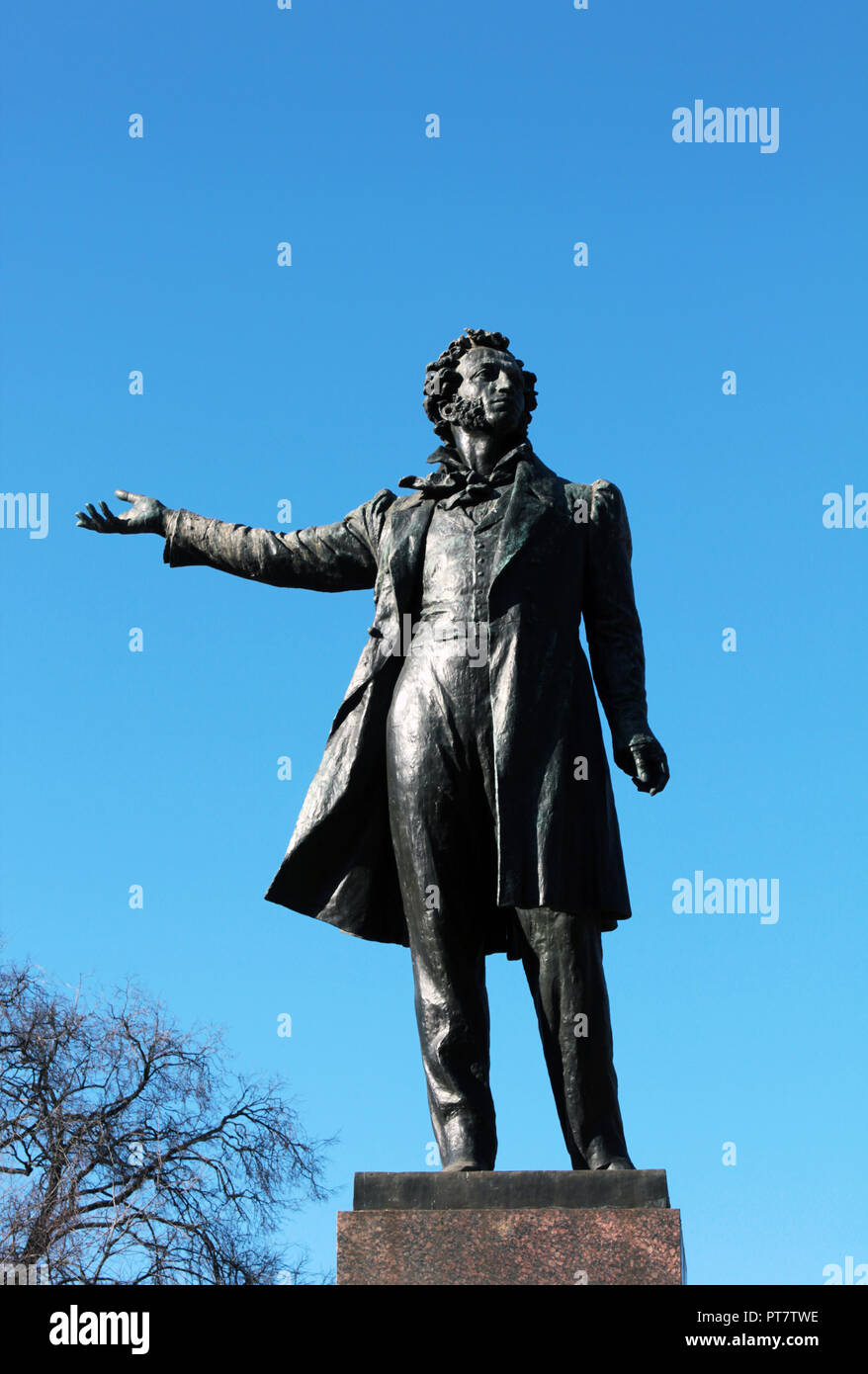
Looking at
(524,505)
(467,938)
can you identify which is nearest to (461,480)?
(524,505)

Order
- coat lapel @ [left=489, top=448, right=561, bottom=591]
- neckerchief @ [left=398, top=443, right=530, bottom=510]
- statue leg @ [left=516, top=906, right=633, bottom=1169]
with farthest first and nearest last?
neckerchief @ [left=398, top=443, right=530, bottom=510], coat lapel @ [left=489, top=448, right=561, bottom=591], statue leg @ [left=516, top=906, right=633, bottom=1169]

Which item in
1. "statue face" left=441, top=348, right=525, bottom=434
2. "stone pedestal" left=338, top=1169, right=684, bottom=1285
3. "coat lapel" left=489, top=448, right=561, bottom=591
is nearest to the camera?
"stone pedestal" left=338, top=1169, right=684, bottom=1285

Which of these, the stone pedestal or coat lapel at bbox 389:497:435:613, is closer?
the stone pedestal

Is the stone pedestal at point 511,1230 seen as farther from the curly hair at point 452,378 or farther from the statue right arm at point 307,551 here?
the curly hair at point 452,378

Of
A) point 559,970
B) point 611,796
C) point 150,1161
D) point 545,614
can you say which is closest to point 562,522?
point 545,614

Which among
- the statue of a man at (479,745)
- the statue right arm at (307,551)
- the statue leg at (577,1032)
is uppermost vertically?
the statue right arm at (307,551)

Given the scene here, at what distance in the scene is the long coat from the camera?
24.2 ft

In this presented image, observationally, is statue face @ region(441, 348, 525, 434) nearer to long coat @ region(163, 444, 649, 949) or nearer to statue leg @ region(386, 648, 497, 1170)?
long coat @ region(163, 444, 649, 949)

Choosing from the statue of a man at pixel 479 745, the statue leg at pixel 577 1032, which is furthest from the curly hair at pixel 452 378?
the statue leg at pixel 577 1032

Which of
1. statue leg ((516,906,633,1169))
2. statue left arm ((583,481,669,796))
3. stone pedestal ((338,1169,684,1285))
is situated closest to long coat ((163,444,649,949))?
statue left arm ((583,481,669,796))

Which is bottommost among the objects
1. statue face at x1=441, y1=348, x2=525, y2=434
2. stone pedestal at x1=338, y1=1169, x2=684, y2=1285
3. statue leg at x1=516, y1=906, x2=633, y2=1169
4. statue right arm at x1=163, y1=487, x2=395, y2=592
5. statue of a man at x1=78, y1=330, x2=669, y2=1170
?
stone pedestal at x1=338, y1=1169, x2=684, y2=1285

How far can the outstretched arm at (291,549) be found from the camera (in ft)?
27.3
